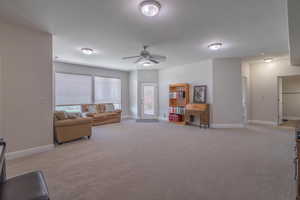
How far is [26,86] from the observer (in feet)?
10.9

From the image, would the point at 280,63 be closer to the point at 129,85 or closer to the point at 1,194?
the point at 129,85

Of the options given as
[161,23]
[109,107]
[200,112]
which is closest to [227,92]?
[200,112]

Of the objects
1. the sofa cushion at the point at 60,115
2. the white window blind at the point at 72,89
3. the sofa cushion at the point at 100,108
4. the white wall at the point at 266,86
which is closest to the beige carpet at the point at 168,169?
the sofa cushion at the point at 60,115

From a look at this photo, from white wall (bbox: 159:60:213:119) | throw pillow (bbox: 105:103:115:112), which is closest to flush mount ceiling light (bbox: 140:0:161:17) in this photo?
white wall (bbox: 159:60:213:119)

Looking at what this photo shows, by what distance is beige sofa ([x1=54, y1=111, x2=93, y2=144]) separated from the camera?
12.9 ft

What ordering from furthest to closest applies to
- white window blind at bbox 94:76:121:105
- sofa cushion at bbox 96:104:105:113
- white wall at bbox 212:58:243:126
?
white window blind at bbox 94:76:121:105 → sofa cushion at bbox 96:104:105:113 → white wall at bbox 212:58:243:126

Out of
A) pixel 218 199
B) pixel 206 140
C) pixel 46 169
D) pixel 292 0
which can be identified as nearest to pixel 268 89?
pixel 206 140

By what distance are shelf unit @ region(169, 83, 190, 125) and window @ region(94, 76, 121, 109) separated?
299 centimetres

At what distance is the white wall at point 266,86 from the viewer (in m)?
6.16

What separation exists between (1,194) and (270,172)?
3.36 m

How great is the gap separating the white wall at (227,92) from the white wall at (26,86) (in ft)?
18.1

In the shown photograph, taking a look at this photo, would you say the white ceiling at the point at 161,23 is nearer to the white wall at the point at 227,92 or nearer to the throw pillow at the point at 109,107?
the white wall at the point at 227,92

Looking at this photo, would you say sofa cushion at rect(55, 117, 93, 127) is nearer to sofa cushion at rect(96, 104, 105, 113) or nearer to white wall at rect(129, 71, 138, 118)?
sofa cushion at rect(96, 104, 105, 113)

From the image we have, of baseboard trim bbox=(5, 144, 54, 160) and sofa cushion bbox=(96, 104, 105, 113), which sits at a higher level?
sofa cushion bbox=(96, 104, 105, 113)
